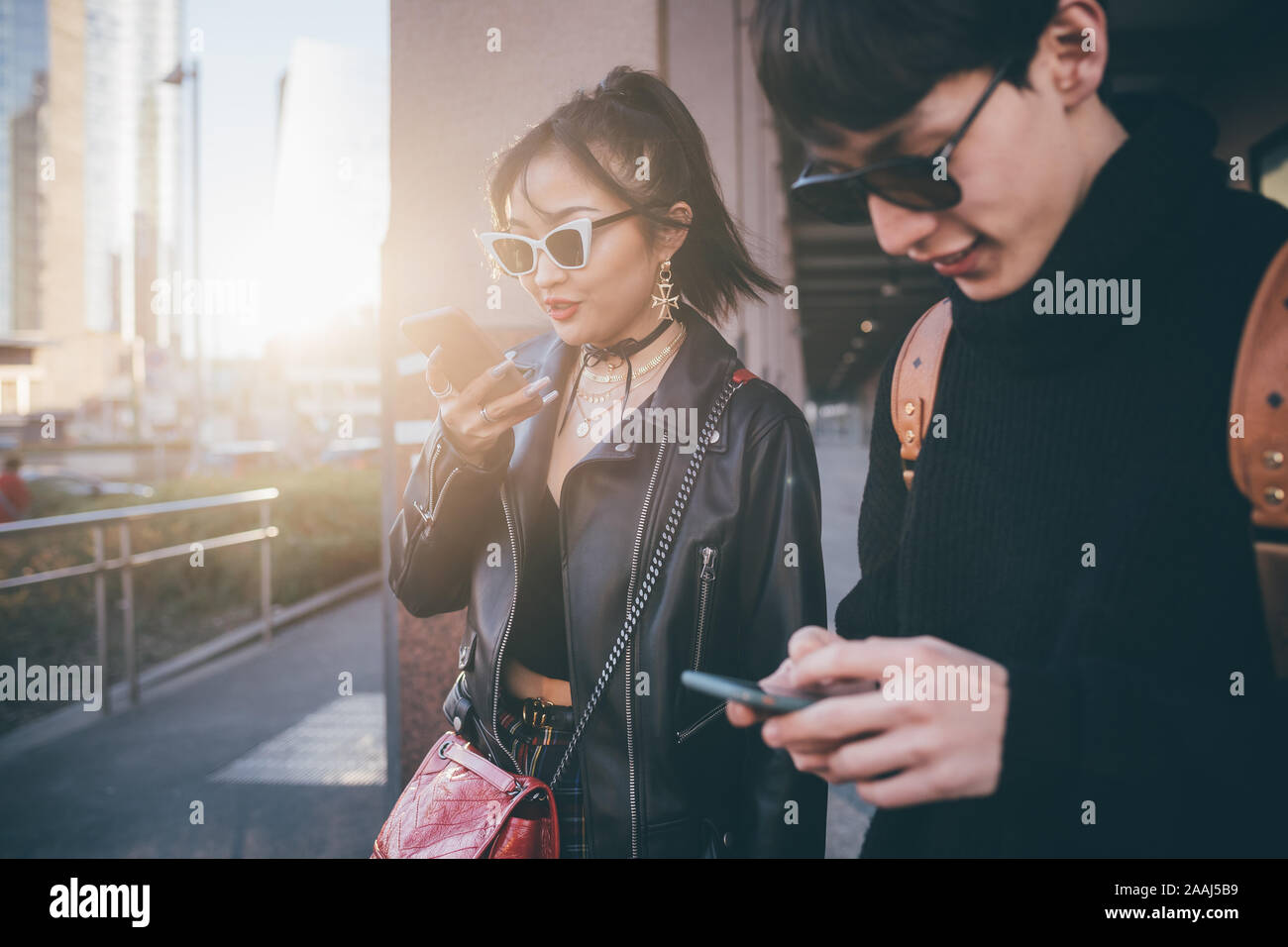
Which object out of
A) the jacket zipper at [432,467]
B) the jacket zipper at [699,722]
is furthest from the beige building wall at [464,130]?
the jacket zipper at [699,722]

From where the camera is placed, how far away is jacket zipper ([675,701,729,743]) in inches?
52.3

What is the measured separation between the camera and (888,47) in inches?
35.6

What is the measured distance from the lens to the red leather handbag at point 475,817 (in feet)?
4.30

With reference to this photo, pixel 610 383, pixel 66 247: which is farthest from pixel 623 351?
pixel 66 247

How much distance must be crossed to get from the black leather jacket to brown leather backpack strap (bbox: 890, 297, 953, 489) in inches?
9.6

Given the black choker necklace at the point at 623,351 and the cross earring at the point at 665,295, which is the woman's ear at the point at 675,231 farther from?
the black choker necklace at the point at 623,351

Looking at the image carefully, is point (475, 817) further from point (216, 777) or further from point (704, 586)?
point (216, 777)

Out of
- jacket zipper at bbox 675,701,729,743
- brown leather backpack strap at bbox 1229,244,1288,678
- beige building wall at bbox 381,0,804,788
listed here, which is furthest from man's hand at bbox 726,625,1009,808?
beige building wall at bbox 381,0,804,788

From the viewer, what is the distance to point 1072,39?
2.98 ft

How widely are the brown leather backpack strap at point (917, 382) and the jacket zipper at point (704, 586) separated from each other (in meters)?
0.35

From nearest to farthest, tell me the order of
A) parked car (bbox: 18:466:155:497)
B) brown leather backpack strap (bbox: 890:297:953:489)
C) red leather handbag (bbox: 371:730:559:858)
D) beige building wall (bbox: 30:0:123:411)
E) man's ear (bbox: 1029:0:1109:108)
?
man's ear (bbox: 1029:0:1109:108)
brown leather backpack strap (bbox: 890:297:953:489)
red leather handbag (bbox: 371:730:559:858)
parked car (bbox: 18:466:155:497)
beige building wall (bbox: 30:0:123:411)

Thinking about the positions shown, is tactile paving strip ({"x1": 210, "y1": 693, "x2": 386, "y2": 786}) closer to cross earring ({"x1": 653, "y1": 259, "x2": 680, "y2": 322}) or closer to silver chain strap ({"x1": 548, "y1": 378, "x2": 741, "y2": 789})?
silver chain strap ({"x1": 548, "y1": 378, "x2": 741, "y2": 789})
